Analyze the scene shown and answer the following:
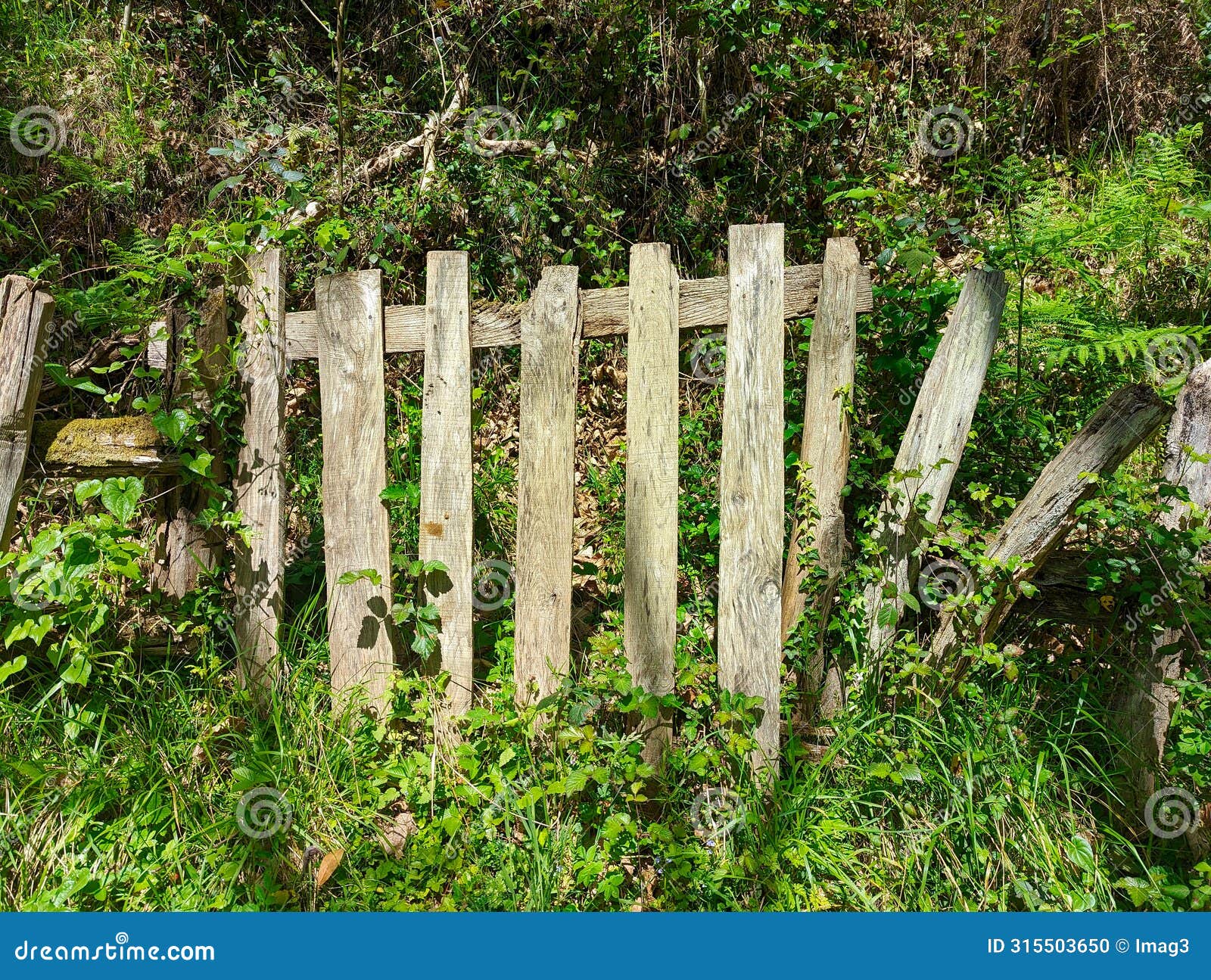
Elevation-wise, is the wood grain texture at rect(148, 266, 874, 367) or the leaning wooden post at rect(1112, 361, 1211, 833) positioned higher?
the wood grain texture at rect(148, 266, 874, 367)

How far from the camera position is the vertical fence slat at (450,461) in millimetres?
2627

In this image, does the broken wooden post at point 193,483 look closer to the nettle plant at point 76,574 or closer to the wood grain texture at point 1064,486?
the nettle plant at point 76,574

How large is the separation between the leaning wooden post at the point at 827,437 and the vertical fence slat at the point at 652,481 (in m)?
0.43

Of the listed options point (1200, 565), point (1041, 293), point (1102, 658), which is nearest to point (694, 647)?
point (1102, 658)

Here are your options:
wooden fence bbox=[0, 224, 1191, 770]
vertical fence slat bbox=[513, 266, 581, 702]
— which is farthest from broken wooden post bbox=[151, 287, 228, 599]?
vertical fence slat bbox=[513, 266, 581, 702]

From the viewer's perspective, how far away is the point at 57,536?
247cm

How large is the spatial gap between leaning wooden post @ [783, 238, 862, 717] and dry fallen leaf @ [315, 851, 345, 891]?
1564mm

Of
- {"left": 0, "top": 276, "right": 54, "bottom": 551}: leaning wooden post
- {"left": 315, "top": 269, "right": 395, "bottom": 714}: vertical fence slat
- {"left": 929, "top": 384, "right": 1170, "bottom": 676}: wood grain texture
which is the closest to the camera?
{"left": 929, "top": 384, "right": 1170, "bottom": 676}: wood grain texture

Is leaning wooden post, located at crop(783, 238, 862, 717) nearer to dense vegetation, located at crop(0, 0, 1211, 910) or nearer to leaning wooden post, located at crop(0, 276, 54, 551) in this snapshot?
dense vegetation, located at crop(0, 0, 1211, 910)

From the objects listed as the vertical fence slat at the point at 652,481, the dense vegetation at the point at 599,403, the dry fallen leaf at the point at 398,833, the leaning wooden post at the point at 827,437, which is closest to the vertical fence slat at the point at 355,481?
the dense vegetation at the point at 599,403

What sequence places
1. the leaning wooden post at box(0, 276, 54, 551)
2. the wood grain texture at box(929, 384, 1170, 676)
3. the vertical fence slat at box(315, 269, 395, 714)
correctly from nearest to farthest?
the wood grain texture at box(929, 384, 1170, 676)
the leaning wooden post at box(0, 276, 54, 551)
the vertical fence slat at box(315, 269, 395, 714)

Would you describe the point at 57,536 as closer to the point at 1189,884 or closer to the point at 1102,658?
the point at 1102,658

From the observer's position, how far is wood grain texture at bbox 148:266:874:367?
262 cm

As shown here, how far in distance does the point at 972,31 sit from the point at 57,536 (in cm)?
519
